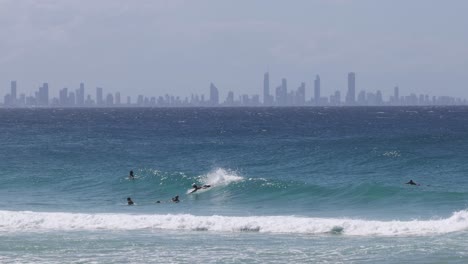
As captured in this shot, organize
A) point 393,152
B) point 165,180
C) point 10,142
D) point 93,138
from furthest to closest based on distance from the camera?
point 93,138 < point 10,142 < point 393,152 < point 165,180

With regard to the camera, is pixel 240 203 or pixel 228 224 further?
pixel 240 203

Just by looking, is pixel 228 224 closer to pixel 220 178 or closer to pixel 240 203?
pixel 240 203

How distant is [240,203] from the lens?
42.8 meters

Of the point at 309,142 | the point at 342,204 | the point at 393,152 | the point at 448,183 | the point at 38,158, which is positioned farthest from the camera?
the point at 309,142

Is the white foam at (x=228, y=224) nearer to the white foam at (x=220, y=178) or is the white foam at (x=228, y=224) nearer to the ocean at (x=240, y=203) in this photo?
the ocean at (x=240, y=203)

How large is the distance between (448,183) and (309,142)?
31.3 m

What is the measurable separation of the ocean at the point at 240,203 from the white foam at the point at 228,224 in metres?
0.05

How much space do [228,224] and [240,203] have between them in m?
8.92

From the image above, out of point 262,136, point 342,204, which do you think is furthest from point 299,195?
point 262,136

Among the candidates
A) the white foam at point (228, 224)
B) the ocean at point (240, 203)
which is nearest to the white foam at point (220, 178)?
the ocean at point (240, 203)

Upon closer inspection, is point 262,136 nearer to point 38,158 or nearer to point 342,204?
point 38,158

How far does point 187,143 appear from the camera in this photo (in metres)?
80.2

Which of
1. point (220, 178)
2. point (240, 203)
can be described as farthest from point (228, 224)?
point (220, 178)

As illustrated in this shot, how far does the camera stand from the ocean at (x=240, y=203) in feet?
91.8
